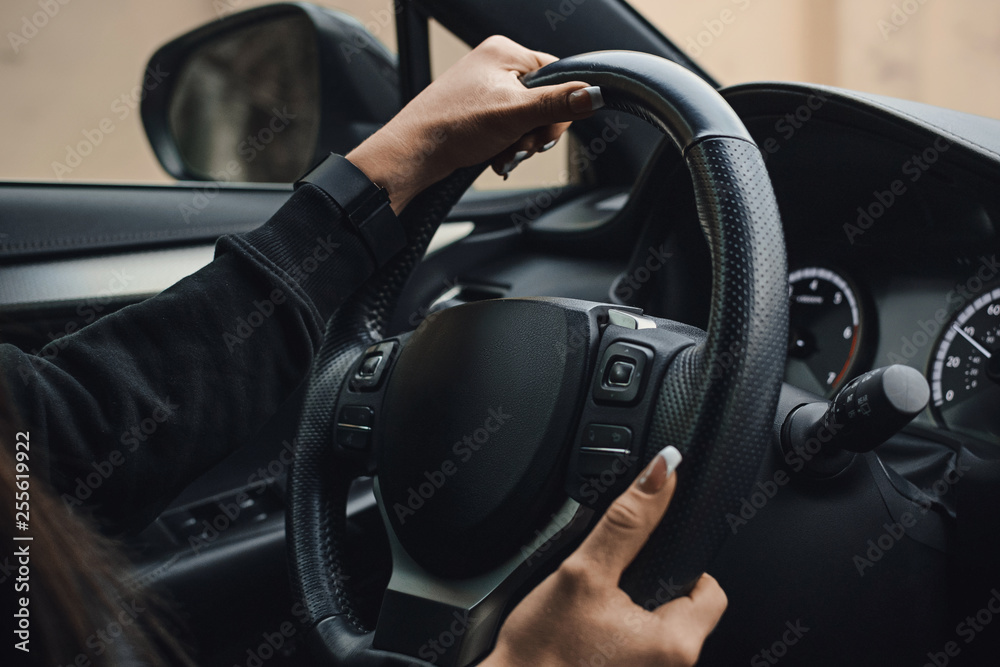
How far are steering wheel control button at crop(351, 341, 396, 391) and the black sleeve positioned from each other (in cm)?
6

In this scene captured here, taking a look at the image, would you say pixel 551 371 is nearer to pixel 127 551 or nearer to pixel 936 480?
pixel 936 480

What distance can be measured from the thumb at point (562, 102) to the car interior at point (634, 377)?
1 centimetres

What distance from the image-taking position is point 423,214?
0.79 meters

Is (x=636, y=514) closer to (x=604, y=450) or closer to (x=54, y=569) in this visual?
(x=604, y=450)

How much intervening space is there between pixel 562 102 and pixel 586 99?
27mm

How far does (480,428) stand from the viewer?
24.3 inches

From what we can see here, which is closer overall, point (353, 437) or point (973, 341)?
point (353, 437)

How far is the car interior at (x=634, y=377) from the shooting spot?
20.1 inches

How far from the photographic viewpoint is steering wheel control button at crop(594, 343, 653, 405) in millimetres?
532

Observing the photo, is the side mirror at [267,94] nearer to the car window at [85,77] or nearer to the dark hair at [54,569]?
the car window at [85,77]

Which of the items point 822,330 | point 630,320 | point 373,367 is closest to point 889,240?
point 822,330

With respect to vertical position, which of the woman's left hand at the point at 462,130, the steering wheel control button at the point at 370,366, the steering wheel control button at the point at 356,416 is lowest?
the steering wheel control button at the point at 356,416

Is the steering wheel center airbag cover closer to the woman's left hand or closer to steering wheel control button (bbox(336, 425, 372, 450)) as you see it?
steering wheel control button (bbox(336, 425, 372, 450))

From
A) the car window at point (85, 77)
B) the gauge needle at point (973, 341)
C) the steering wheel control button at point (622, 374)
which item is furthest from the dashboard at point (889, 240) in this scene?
the car window at point (85, 77)
